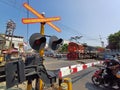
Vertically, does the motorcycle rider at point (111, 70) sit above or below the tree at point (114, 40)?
below

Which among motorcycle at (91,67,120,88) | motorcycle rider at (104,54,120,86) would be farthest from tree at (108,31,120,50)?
motorcycle rider at (104,54,120,86)

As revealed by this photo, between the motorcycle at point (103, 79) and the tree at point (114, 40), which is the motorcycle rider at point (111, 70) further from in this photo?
the tree at point (114, 40)

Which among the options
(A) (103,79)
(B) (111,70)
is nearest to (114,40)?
(A) (103,79)

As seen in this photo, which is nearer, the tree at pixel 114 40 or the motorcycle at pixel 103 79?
the motorcycle at pixel 103 79

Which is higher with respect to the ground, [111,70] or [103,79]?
[111,70]

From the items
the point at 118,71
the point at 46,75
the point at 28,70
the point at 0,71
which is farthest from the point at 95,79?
the point at 0,71

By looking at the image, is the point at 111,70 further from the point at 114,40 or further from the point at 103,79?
the point at 114,40

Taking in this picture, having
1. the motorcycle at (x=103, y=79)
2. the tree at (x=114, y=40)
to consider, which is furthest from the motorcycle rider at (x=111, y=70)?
the tree at (x=114, y=40)

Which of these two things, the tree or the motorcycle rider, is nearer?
the motorcycle rider

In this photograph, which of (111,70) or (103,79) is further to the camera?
(103,79)

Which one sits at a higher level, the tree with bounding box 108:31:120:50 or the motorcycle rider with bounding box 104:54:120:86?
the tree with bounding box 108:31:120:50

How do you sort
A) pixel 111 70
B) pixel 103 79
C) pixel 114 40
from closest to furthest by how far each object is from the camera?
pixel 111 70 → pixel 103 79 → pixel 114 40

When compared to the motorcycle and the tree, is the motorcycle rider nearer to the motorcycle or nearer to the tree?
the motorcycle

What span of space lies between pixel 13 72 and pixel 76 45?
29.3 m
